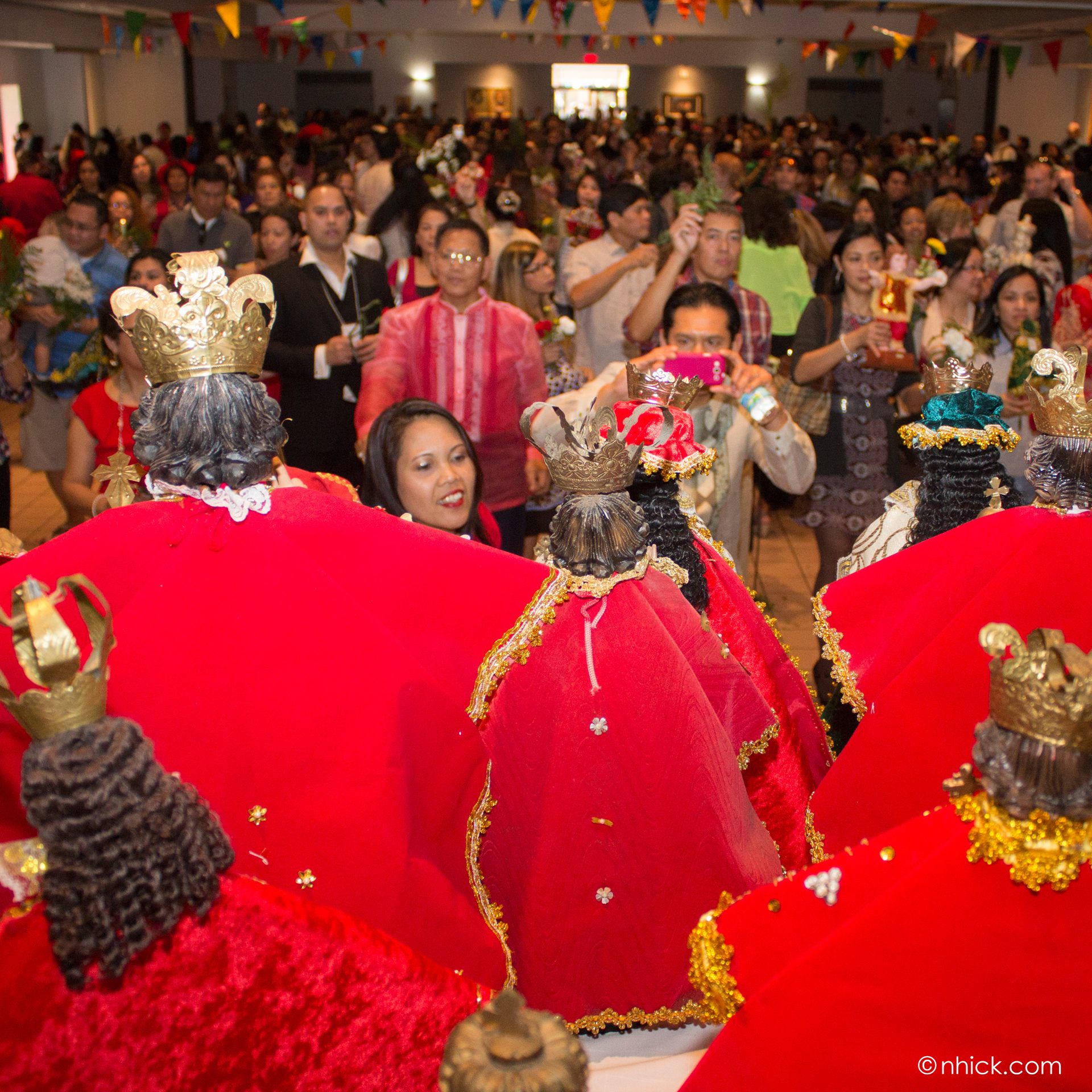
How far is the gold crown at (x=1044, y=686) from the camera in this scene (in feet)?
3.91

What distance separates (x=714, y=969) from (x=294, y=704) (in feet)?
2.17

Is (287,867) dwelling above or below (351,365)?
below

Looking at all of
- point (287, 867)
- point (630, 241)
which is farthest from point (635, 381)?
point (630, 241)

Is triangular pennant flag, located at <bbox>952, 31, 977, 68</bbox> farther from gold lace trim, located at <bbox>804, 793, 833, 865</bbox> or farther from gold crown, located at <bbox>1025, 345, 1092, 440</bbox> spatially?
gold lace trim, located at <bbox>804, 793, 833, 865</bbox>

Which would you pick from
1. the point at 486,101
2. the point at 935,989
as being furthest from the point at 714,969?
the point at 486,101

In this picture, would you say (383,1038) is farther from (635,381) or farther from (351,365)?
(351,365)

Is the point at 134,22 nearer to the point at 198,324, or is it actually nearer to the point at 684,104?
the point at 198,324

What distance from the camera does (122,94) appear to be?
1831cm

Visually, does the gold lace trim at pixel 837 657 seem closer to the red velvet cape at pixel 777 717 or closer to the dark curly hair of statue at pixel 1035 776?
the red velvet cape at pixel 777 717

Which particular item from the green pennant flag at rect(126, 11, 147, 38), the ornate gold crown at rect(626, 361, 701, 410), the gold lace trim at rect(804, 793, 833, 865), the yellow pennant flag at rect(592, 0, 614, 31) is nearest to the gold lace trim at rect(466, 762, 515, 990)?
the gold lace trim at rect(804, 793, 833, 865)

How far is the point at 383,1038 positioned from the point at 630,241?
Answer: 16.7 feet

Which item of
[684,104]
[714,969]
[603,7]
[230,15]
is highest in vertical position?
[684,104]
